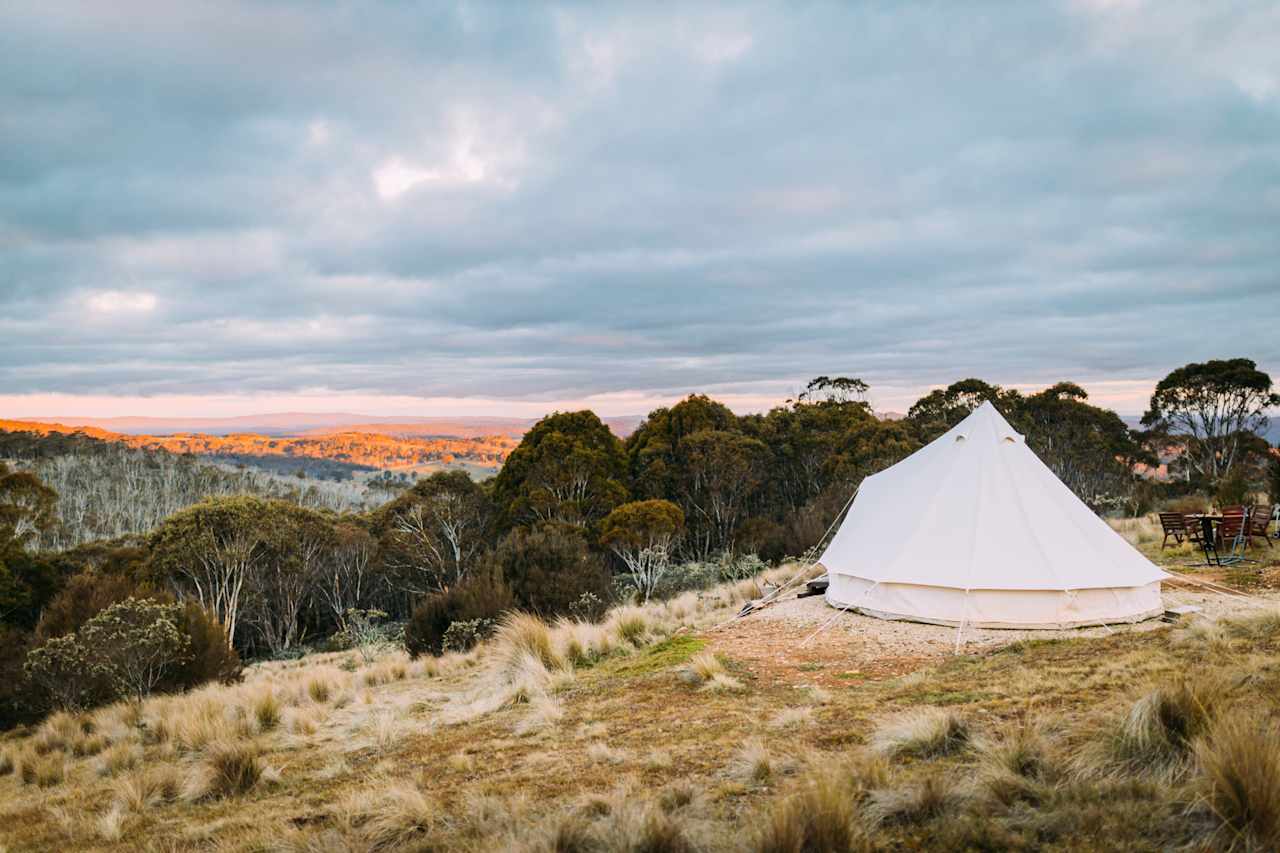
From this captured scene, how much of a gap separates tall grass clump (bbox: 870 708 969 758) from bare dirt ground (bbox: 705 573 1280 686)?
3.05m

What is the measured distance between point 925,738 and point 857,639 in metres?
6.04

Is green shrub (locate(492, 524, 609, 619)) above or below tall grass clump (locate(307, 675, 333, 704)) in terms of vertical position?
above

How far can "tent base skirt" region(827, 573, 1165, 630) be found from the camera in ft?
36.8

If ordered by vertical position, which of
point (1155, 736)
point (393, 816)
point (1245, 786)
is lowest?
point (393, 816)

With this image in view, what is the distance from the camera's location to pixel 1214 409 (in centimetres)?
3900

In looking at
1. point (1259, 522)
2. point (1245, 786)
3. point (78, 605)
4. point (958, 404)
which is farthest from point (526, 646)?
point (958, 404)

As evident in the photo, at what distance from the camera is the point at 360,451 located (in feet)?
523

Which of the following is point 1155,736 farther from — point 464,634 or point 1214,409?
point 1214,409

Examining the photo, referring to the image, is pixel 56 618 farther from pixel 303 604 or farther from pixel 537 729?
pixel 303 604

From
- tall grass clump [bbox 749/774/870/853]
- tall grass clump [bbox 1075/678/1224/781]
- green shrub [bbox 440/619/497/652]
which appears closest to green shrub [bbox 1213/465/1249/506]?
green shrub [bbox 440/619/497/652]

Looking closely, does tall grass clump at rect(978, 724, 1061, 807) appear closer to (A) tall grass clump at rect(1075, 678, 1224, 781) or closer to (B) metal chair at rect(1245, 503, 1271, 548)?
(A) tall grass clump at rect(1075, 678, 1224, 781)

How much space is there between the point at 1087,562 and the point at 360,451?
161 metres

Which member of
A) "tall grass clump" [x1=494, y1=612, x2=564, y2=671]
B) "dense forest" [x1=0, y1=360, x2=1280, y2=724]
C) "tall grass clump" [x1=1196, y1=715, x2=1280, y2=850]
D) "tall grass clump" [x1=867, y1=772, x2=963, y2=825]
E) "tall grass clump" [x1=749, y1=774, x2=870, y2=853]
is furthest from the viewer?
"dense forest" [x1=0, y1=360, x2=1280, y2=724]

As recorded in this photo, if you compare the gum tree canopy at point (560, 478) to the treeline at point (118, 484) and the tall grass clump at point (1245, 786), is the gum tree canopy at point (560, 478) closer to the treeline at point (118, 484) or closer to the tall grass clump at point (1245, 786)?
the tall grass clump at point (1245, 786)
